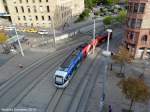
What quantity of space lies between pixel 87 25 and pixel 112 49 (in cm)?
3059

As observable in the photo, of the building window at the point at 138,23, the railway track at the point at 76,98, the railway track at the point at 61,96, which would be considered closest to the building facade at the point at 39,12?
the building window at the point at 138,23

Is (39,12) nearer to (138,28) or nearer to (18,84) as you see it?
(18,84)

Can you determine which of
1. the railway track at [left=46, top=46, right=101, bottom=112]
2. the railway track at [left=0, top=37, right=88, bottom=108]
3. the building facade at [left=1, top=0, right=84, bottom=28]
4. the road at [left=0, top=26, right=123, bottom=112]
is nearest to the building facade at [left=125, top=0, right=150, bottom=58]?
the road at [left=0, top=26, right=123, bottom=112]

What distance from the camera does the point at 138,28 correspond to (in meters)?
43.5

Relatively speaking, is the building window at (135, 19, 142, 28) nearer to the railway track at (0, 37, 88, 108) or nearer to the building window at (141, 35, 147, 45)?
the building window at (141, 35, 147, 45)

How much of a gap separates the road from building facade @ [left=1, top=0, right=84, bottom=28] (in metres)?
34.0

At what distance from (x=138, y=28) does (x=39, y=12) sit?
46.4m

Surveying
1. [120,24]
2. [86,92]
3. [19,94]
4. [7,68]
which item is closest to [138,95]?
[86,92]

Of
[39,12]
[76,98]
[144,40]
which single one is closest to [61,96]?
[76,98]

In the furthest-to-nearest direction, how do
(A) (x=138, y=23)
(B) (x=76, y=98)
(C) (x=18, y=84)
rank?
(A) (x=138, y=23), (C) (x=18, y=84), (B) (x=76, y=98)

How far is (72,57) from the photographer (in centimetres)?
4025

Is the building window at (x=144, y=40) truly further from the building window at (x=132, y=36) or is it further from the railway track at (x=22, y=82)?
the railway track at (x=22, y=82)

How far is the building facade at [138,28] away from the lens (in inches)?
1633

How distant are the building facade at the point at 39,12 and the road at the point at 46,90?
3400 cm
